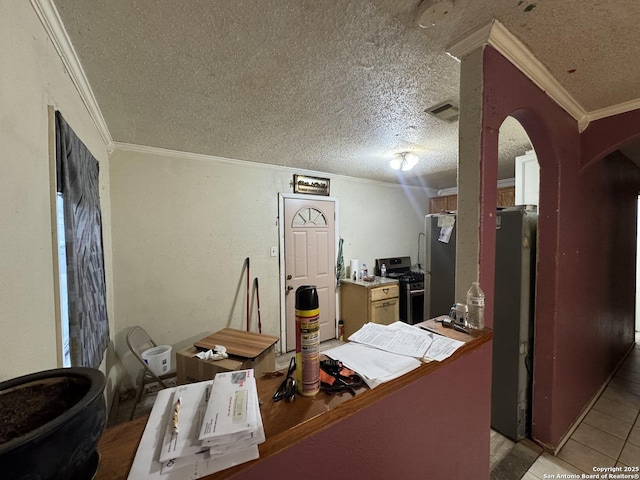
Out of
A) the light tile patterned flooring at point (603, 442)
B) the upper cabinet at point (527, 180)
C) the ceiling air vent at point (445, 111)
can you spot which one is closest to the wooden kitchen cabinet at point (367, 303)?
the upper cabinet at point (527, 180)

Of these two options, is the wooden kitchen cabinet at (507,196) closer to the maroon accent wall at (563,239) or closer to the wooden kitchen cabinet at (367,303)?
the maroon accent wall at (563,239)

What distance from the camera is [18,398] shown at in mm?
433

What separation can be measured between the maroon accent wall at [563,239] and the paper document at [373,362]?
54 centimetres

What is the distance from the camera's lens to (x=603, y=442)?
177 centimetres

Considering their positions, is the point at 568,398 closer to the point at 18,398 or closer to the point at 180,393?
the point at 180,393

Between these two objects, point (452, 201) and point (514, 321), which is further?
point (452, 201)

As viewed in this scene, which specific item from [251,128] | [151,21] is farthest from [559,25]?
[251,128]

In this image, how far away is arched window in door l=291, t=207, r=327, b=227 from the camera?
3.32 m

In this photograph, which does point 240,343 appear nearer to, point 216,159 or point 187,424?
point 187,424

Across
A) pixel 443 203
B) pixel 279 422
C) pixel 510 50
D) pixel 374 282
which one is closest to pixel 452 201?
pixel 443 203

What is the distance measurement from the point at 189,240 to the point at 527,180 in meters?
3.10

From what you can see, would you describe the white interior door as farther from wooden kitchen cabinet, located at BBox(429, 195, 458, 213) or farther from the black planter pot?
the black planter pot

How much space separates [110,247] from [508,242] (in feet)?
10.1

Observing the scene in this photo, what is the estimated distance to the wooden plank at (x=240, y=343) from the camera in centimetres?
200
